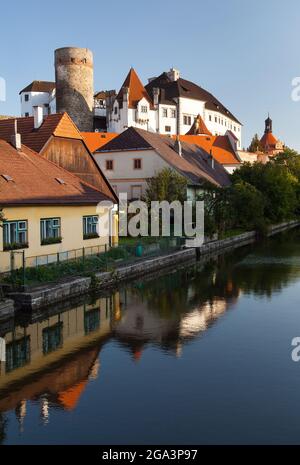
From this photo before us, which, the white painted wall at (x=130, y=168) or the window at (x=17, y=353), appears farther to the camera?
the white painted wall at (x=130, y=168)

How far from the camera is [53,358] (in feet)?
46.0

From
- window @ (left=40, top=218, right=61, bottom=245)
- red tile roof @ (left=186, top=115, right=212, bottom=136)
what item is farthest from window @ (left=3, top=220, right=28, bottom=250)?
red tile roof @ (left=186, top=115, right=212, bottom=136)

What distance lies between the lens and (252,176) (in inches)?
→ 2232

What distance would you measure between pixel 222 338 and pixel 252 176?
42.6 m

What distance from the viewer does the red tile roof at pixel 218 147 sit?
245 ft

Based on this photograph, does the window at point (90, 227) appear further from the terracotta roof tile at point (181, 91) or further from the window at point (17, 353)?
the terracotta roof tile at point (181, 91)

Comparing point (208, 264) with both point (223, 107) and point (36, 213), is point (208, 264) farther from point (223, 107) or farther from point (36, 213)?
point (223, 107)

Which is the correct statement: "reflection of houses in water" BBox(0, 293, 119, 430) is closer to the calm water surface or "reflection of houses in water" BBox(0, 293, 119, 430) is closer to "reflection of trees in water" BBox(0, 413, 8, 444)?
the calm water surface

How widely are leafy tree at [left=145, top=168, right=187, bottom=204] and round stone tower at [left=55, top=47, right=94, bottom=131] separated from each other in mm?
47604

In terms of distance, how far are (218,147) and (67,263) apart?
5933cm

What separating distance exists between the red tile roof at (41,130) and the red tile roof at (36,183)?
1.32 meters

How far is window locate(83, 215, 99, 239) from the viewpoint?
26.5 m

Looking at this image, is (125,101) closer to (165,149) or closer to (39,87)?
(39,87)

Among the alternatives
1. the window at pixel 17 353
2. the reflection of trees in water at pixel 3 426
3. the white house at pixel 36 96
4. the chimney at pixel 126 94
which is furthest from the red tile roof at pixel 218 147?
the reflection of trees in water at pixel 3 426
